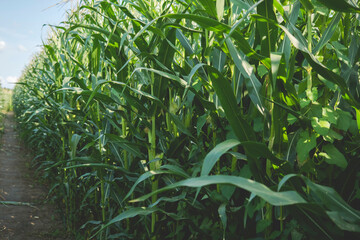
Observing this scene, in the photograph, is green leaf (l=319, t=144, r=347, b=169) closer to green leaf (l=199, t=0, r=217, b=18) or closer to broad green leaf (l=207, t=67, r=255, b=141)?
broad green leaf (l=207, t=67, r=255, b=141)

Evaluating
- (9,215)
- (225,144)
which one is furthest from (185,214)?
(9,215)

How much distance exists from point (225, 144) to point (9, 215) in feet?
9.58

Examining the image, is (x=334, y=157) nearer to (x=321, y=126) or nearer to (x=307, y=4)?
(x=321, y=126)

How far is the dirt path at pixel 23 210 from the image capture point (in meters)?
2.66

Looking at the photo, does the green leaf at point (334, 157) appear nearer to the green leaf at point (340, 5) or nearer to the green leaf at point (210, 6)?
the green leaf at point (340, 5)

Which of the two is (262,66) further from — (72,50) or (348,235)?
(72,50)

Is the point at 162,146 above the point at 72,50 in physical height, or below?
below

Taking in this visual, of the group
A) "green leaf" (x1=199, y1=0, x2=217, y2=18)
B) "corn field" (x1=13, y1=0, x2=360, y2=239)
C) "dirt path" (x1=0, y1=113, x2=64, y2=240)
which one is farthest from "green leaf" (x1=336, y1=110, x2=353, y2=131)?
"dirt path" (x1=0, y1=113, x2=64, y2=240)

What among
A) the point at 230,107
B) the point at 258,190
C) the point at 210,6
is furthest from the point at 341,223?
the point at 210,6

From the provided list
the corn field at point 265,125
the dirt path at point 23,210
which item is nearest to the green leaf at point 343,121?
the corn field at point 265,125

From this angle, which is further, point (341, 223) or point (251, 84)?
point (251, 84)

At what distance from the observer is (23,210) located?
3178 millimetres

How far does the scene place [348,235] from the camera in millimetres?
897

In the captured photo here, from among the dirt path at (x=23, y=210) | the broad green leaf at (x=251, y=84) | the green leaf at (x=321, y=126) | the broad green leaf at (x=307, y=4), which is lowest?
the dirt path at (x=23, y=210)
